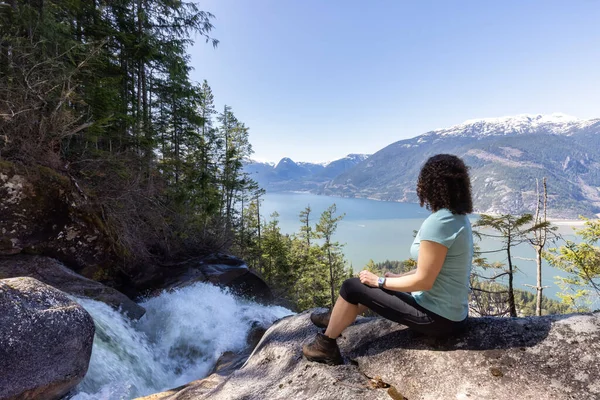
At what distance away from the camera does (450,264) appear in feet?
6.77

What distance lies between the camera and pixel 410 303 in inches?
88.3

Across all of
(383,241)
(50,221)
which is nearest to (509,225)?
(50,221)

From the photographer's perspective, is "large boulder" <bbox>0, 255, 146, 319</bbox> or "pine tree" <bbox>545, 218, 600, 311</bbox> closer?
"large boulder" <bbox>0, 255, 146, 319</bbox>

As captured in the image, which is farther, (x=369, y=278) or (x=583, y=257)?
(x=583, y=257)

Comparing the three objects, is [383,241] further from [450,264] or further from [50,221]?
[450,264]

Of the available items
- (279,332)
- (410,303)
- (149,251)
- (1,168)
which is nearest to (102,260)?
(149,251)

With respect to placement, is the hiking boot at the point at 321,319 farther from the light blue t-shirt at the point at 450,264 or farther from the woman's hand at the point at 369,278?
the light blue t-shirt at the point at 450,264

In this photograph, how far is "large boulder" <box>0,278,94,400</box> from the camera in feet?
10.0

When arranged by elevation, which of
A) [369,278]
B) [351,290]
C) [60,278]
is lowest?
[60,278]

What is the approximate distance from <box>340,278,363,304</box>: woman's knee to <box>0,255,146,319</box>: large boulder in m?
6.23

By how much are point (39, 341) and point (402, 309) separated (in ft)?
13.7

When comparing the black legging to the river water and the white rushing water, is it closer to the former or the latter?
the white rushing water

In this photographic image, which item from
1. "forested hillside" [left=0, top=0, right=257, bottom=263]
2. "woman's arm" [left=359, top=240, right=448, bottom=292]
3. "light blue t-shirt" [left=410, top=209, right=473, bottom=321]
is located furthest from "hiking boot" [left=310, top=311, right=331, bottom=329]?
"forested hillside" [left=0, top=0, right=257, bottom=263]

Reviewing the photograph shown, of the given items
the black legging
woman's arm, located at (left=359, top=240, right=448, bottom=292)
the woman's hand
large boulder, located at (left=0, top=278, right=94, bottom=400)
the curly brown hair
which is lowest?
large boulder, located at (left=0, top=278, right=94, bottom=400)
